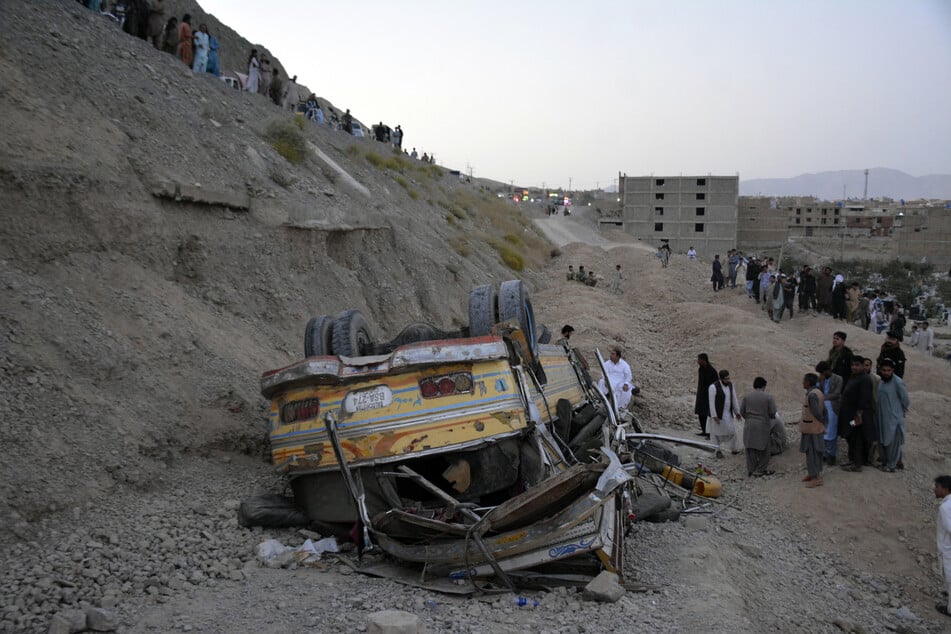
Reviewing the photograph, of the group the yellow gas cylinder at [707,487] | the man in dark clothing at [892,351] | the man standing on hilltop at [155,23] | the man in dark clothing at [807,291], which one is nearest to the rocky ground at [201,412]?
the yellow gas cylinder at [707,487]

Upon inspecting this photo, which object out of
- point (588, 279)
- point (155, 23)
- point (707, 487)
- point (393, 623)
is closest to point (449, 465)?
point (393, 623)

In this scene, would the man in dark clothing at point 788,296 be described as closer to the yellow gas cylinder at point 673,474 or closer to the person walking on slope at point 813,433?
the person walking on slope at point 813,433

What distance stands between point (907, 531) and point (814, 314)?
15758 mm

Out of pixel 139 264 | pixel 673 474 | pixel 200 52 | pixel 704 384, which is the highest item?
pixel 200 52

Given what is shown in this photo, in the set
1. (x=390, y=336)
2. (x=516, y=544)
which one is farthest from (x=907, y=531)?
(x=390, y=336)

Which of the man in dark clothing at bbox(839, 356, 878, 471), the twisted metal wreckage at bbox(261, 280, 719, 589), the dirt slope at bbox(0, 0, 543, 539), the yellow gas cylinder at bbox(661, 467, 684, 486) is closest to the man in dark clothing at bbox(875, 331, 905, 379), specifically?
the man in dark clothing at bbox(839, 356, 878, 471)

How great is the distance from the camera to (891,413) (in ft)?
31.6

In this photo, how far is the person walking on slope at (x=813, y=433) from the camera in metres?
9.78

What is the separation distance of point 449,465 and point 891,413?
6007 mm

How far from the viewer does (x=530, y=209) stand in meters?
69.1

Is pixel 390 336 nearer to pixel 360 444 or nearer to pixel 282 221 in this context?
pixel 282 221

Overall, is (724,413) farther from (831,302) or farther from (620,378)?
(831,302)

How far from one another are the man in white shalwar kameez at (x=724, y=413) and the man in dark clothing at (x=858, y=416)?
1840 millimetres

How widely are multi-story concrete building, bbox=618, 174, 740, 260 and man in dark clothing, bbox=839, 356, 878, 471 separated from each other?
48687 millimetres
